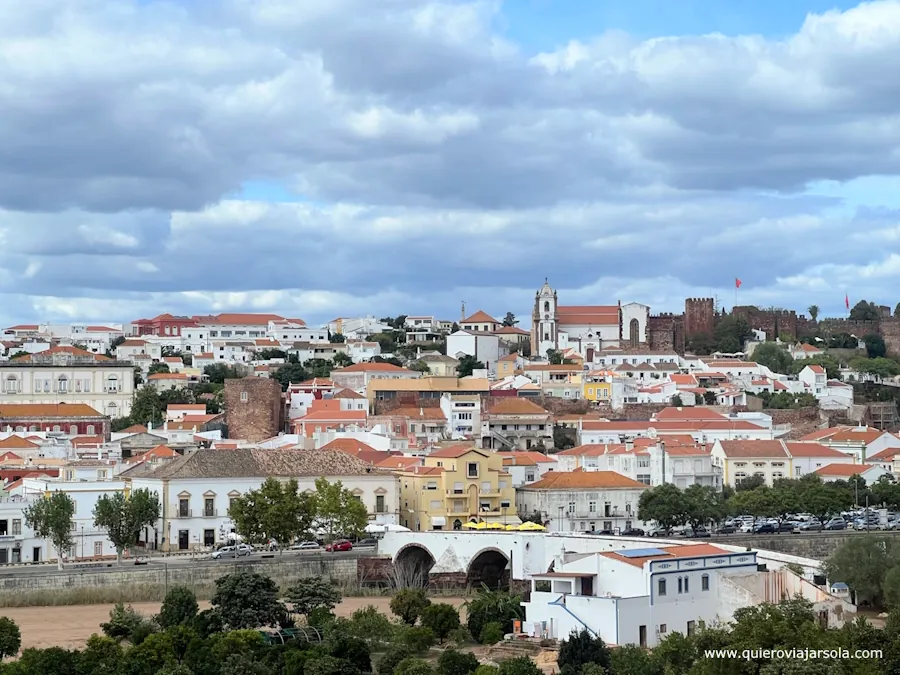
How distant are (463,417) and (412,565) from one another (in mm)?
28404

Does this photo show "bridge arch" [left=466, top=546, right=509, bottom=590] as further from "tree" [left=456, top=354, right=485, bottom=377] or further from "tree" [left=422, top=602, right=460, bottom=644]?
"tree" [left=456, top=354, right=485, bottom=377]

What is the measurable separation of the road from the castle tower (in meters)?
68.7

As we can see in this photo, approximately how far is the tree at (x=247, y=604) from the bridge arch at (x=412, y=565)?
33.8 ft

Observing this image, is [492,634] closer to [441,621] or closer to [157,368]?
[441,621]

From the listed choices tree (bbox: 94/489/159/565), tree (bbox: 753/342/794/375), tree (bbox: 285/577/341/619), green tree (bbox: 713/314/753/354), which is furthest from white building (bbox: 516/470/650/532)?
green tree (bbox: 713/314/753/354)

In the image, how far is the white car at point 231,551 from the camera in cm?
5879

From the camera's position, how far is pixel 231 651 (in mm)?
41844

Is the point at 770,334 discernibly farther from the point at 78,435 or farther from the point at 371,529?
the point at 371,529

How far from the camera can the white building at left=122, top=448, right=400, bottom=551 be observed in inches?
2474

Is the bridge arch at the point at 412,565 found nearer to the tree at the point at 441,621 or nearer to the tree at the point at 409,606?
the tree at the point at 409,606

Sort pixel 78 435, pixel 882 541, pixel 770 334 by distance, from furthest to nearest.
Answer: pixel 770 334 < pixel 78 435 < pixel 882 541

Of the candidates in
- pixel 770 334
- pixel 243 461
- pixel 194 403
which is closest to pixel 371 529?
pixel 243 461

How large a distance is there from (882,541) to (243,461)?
82.1 ft

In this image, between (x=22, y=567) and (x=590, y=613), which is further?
(x=22, y=567)
